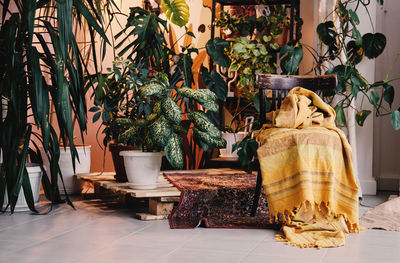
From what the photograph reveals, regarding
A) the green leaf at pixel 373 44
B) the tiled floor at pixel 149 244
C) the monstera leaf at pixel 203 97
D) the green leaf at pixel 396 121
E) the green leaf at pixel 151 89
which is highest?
the green leaf at pixel 373 44

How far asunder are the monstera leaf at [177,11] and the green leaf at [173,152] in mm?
1556

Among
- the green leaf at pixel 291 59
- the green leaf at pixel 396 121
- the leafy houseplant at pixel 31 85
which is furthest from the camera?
the green leaf at pixel 291 59

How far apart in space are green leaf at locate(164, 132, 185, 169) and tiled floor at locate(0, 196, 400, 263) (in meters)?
0.33

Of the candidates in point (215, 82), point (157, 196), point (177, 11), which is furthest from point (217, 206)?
point (177, 11)

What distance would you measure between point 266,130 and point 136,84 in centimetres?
94

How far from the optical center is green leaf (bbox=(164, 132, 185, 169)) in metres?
3.05

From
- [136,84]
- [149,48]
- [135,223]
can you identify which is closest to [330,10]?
[149,48]

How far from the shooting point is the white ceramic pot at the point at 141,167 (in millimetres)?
3131

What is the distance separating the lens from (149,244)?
7.92ft

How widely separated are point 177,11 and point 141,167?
177 centimetres

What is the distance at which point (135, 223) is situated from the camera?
2.92 m

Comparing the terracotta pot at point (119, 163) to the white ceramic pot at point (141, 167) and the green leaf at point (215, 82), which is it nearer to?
the white ceramic pot at point (141, 167)

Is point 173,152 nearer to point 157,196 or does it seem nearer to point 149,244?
point 157,196

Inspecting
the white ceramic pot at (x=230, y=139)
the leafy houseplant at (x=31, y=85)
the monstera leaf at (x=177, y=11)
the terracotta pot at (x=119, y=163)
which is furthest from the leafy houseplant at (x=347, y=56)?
the leafy houseplant at (x=31, y=85)
